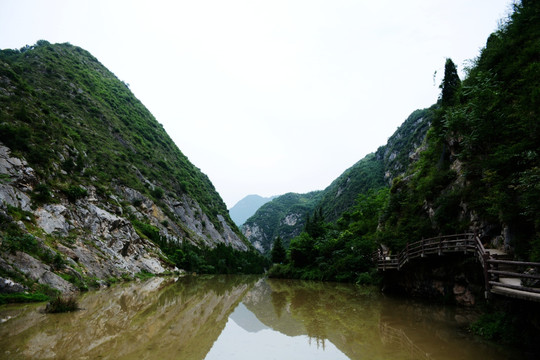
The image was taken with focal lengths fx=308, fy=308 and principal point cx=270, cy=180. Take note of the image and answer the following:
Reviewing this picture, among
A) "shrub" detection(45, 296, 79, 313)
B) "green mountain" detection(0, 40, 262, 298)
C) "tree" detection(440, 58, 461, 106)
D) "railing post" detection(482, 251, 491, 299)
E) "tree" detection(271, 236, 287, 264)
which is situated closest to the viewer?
"railing post" detection(482, 251, 491, 299)

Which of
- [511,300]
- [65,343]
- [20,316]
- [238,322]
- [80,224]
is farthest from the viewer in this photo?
[80,224]

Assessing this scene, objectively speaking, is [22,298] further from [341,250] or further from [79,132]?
[79,132]

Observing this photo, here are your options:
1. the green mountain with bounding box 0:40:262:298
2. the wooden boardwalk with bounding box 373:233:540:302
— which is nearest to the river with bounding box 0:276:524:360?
the wooden boardwalk with bounding box 373:233:540:302

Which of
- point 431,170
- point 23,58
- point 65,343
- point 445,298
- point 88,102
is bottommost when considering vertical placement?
point 445,298

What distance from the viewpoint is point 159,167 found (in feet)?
248

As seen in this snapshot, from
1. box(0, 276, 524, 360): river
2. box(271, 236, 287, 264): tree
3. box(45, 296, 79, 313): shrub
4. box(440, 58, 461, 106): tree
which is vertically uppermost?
box(440, 58, 461, 106): tree

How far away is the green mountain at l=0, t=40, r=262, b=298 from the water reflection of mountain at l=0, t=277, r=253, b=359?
5178mm

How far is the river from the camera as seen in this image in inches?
321

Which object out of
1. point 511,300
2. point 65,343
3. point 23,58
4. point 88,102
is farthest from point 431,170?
point 23,58

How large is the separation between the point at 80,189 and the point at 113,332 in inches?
1016

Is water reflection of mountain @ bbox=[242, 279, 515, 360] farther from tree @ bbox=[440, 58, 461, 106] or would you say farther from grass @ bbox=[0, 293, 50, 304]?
tree @ bbox=[440, 58, 461, 106]

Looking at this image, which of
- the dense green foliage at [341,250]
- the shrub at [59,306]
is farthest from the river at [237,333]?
the dense green foliage at [341,250]

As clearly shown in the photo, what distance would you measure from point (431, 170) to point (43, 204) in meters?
29.4

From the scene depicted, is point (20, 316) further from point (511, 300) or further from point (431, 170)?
point (431, 170)
